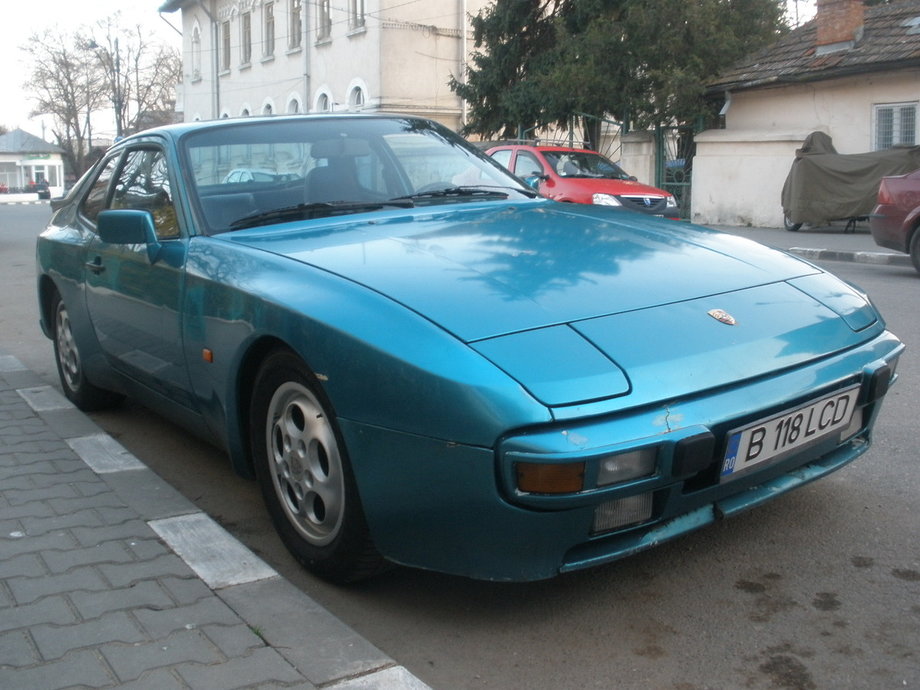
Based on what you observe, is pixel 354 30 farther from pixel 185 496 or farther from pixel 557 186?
pixel 185 496

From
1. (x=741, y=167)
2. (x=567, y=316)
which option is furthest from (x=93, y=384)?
(x=741, y=167)

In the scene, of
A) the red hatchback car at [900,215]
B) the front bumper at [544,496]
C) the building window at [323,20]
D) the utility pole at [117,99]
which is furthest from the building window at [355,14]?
the front bumper at [544,496]

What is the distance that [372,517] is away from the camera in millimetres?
2777

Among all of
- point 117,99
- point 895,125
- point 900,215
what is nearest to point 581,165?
point 900,215

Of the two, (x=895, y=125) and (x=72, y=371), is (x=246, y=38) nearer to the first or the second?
(x=895, y=125)

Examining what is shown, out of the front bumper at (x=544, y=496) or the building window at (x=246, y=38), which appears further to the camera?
the building window at (x=246, y=38)

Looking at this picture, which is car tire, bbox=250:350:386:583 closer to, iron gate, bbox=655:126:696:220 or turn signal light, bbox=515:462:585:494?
turn signal light, bbox=515:462:585:494

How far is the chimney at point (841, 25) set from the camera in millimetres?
20000

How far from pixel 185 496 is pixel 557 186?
11.7 metres

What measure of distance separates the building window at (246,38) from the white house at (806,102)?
24.2m

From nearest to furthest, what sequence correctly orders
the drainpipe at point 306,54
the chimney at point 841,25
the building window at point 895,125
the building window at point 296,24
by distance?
the building window at point 895,125, the chimney at point 841,25, the drainpipe at point 306,54, the building window at point 296,24

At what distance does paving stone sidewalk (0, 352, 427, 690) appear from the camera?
2.52 meters

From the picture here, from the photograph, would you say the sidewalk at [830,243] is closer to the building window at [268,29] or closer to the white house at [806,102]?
the white house at [806,102]

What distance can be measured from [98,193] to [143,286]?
50.8 inches
